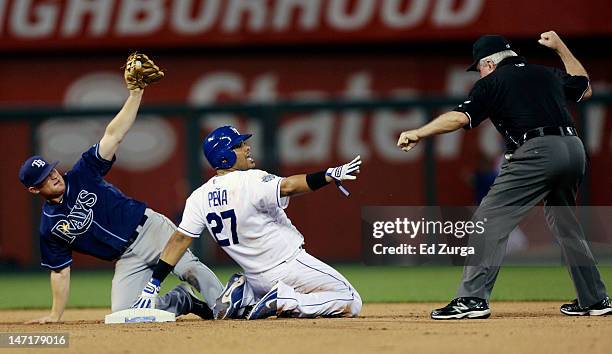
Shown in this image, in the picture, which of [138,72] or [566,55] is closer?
[566,55]

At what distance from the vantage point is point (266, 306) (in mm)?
7281

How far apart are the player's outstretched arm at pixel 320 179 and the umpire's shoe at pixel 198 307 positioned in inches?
50.9

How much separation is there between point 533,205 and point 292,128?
8344 millimetres

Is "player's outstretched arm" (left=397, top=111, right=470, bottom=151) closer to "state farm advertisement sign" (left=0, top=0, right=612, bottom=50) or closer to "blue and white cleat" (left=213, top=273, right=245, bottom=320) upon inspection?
"blue and white cleat" (left=213, top=273, right=245, bottom=320)

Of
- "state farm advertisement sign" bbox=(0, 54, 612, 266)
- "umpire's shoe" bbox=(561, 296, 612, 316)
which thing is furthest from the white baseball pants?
"state farm advertisement sign" bbox=(0, 54, 612, 266)

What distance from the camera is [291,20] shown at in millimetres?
14992

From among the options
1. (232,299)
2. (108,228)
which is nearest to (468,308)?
(232,299)

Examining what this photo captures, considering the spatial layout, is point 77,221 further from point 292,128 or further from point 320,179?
point 292,128

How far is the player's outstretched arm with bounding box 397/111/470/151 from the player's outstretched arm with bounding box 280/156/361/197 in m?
0.32

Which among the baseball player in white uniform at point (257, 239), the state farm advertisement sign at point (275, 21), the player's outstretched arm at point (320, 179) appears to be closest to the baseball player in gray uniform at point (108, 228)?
the baseball player in white uniform at point (257, 239)

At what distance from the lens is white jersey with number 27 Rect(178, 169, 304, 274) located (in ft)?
23.6

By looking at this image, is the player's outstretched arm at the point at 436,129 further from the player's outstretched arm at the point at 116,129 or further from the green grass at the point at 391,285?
the green grass at the point at 391,285

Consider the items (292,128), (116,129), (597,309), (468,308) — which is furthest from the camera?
(292,128)

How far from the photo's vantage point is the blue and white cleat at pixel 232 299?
7617mm
